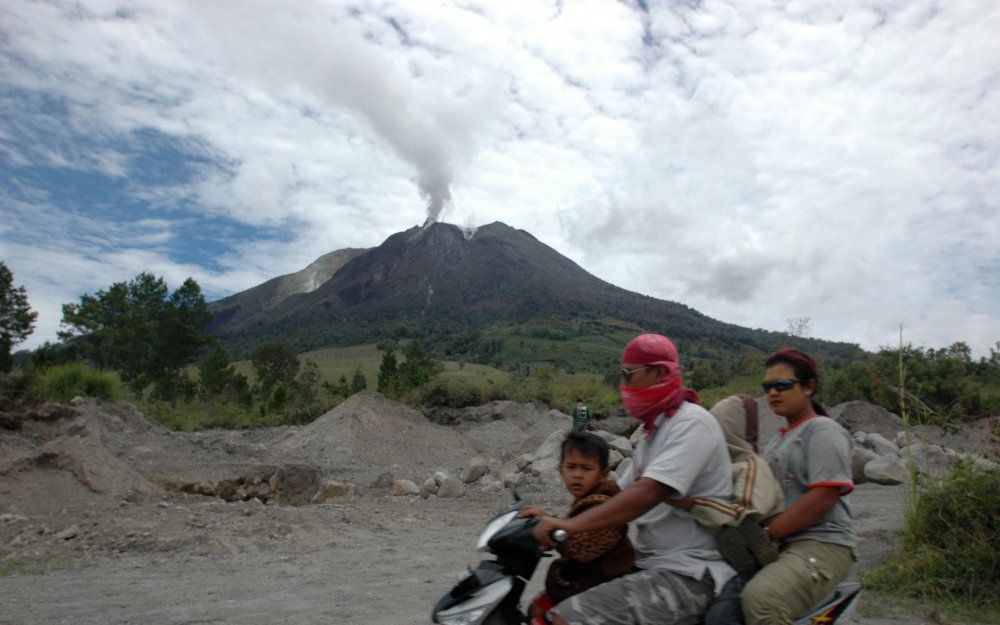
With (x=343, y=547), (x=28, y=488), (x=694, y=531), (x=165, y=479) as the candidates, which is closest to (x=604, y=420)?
(x=165, y=479)

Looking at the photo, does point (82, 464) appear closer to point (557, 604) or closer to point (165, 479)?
point (165, 479)

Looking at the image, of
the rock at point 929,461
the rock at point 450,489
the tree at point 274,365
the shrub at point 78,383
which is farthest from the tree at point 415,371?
the rock at point 929,461

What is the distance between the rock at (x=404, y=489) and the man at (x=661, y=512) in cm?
1002

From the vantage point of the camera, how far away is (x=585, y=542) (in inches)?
Answer: 93.8

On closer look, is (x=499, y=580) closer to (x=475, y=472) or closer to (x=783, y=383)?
(x=783, y=383)

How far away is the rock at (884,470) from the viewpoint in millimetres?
11617

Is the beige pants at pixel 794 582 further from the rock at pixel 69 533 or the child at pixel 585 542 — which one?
the rock at pixel 69 533

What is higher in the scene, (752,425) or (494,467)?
(752,425)

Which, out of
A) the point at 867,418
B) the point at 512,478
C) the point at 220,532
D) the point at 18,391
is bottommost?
the point at 220,532

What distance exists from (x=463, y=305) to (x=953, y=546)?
12479cm

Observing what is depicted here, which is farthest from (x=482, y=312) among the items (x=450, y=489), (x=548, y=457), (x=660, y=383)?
(x=660, y=383)

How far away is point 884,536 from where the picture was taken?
6723 millimetres

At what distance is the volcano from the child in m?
81.9

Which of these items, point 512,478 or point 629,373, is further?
point 512,478
